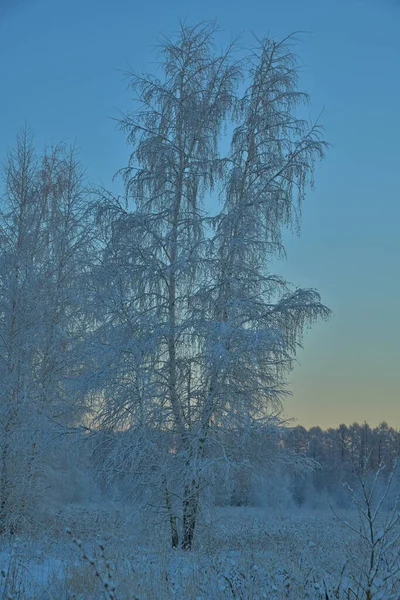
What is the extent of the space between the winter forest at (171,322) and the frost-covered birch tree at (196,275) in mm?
31

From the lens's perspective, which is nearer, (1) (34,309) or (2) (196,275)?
(2) (196,275)

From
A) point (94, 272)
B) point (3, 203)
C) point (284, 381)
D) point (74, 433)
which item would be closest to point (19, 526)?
point (74, 433)

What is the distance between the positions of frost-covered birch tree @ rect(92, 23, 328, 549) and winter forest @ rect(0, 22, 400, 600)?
3cm

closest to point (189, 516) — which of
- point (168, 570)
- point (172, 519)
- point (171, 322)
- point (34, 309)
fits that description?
point (172, 519)

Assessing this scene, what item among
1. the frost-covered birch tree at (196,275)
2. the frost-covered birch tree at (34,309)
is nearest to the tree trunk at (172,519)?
the frost-covered birch tree at (196,275)

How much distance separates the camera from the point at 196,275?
36.2 feet

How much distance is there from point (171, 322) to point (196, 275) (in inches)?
39.3

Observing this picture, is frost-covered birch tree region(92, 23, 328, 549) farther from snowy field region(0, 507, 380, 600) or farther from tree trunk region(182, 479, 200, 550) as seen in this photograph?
snowy field region(0, 507, 380, 600)

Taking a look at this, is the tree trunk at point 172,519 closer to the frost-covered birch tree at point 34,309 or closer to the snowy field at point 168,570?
the snowy field at point 168,570

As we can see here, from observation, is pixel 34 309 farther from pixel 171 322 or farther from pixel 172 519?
pixel 172 519

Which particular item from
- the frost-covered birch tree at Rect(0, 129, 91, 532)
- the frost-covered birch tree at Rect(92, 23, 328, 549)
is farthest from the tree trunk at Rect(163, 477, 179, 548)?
the frost-covered birch tree at Rect(0, 129, 91, 532)

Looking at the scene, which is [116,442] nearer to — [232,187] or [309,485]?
[232,187]

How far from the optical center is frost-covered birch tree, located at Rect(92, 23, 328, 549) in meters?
10.2

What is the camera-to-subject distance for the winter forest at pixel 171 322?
10109 mm
